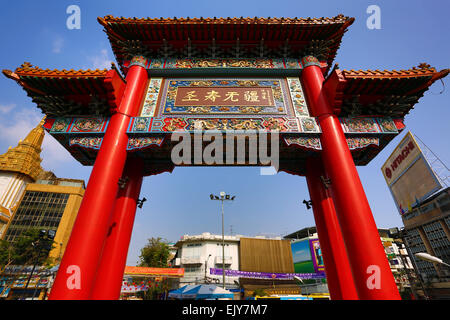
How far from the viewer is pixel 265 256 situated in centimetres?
3428

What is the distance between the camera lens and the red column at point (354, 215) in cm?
422

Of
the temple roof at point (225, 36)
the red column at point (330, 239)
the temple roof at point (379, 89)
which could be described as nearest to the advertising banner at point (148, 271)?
the temple roof at point (225, 36)

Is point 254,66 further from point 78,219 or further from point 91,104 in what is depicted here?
point 78,219

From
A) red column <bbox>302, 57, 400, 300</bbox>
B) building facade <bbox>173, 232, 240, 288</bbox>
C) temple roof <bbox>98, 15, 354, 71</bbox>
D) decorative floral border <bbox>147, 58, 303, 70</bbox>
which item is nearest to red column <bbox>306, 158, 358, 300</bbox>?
red column <bbox>302, 57, 400, 300</bbox>

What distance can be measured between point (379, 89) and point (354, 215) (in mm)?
3727

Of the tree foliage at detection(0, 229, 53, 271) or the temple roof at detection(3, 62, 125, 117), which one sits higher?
the temple roof at detection(3, 62, 125, 117)

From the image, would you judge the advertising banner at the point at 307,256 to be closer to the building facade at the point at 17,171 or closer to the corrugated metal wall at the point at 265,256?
the corrugated metal wall at the point at 265,256

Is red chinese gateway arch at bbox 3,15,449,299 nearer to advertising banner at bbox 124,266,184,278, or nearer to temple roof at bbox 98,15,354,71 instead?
temple roof at bbox 98,15,354,71

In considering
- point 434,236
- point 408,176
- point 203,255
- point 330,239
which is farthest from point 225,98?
point 203,255

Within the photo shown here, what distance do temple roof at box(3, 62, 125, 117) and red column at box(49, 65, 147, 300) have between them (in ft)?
1.69

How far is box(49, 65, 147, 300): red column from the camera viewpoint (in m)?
4.13

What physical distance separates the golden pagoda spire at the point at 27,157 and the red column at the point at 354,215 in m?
53.8

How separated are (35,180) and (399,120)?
5765cm

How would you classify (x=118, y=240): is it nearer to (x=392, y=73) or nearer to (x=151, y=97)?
(x=151, y=97)
